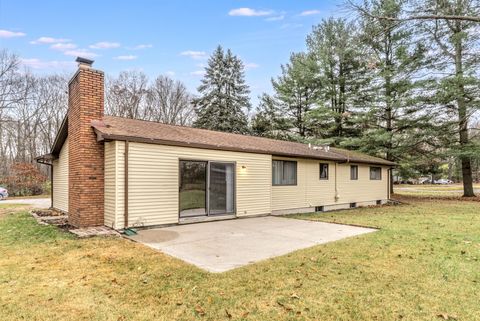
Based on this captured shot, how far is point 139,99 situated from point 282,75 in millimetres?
13771

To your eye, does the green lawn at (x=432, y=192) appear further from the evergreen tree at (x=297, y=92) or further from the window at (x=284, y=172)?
the window at (x=284, y=172)

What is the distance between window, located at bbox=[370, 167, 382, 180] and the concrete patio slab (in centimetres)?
865

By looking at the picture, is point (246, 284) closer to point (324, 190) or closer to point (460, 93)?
point (324, 190)

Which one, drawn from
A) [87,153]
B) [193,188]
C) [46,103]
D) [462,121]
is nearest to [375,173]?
[462,121]

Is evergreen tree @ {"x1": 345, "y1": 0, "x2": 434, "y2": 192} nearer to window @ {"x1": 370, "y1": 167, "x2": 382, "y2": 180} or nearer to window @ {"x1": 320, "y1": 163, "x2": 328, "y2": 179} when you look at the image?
window @ {"x1": 370, "y1": 167, "x2": 382, "y2": 180}

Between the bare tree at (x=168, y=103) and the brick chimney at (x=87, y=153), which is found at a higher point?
the bare tree at (x=168, y=103)

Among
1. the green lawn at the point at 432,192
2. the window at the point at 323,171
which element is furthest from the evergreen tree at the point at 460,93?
the window at the point at 323,171

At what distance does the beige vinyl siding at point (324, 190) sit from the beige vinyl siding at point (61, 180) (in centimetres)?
740

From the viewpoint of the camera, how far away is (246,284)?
377cm

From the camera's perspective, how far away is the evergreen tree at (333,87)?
22562 millimetres

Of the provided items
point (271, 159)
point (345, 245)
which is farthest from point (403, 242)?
point (271, 159)

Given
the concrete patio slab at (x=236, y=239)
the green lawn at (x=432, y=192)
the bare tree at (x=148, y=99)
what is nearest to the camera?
the concrete patio slab at (x=236, y=239)

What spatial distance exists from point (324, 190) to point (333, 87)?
13.7m

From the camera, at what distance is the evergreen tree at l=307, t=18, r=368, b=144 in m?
22.6
